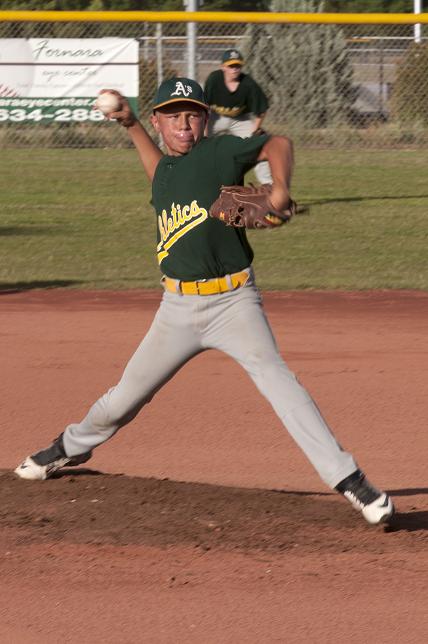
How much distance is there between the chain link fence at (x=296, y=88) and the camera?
19969 mm

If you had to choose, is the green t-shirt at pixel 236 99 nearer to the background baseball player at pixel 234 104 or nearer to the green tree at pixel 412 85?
the background baseball player at pixel 234 104

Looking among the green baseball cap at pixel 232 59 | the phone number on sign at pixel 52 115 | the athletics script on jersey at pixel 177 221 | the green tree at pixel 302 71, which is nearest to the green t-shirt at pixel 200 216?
the athletics script on jersey at pixel 177 221

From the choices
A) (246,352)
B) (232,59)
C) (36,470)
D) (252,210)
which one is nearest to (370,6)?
(232,59)

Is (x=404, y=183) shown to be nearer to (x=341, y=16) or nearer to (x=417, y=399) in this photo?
(x=341, y=16)

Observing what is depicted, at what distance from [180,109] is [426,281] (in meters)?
6.91

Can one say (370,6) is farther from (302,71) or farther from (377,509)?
(377,509)

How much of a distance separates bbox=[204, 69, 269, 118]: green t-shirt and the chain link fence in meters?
5.28

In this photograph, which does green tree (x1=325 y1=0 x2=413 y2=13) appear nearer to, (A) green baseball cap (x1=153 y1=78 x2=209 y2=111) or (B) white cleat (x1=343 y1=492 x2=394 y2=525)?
(A) green baseball cap (x1=153 y1=78 x2=209 y2=111)

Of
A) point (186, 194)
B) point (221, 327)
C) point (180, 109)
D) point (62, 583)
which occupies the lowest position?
point (62, 583)

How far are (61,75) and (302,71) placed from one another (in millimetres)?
5443

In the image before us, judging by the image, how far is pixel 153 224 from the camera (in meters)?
15.0

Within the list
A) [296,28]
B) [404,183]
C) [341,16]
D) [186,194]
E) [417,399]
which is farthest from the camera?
[296,28]

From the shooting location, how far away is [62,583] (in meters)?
4.60

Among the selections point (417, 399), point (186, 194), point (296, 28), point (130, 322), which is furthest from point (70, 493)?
point (296, 28)
